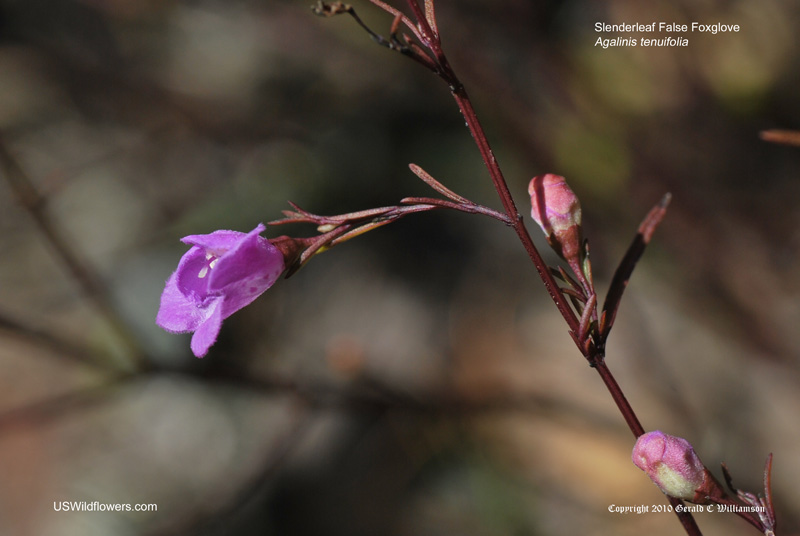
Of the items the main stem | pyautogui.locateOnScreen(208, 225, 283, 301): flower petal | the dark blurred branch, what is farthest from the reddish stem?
the dark blurred branch

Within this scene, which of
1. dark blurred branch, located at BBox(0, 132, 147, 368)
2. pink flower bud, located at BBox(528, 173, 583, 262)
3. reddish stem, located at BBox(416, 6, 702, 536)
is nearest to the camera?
reddish stem, located at BBox(416, 6, 702, 536)

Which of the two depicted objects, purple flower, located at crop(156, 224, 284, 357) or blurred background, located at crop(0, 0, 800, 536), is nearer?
purple flower, located at crop(156, 224, 284, 357)

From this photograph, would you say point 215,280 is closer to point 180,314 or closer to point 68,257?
point 180,314

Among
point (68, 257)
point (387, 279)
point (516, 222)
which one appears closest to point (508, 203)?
point (516, 222)

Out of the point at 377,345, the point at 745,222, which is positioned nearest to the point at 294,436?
the point at 377,345

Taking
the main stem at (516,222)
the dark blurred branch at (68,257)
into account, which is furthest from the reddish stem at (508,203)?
the dark blurred branch at (68,257)

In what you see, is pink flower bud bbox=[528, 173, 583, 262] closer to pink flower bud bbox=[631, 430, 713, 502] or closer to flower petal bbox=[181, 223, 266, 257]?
pink flower bud bbox=[631, 430, 713, 502]
